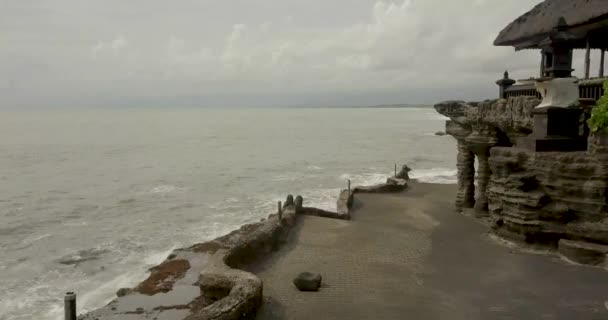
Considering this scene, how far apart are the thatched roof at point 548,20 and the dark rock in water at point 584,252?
8048mm

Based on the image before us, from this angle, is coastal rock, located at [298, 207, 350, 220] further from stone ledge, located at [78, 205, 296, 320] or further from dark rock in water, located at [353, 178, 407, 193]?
dark rock in water, located at [353, 178, 407, 193]

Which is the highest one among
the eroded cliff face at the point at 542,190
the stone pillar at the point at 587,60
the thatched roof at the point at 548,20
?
the thatched roof at the point at 548,20

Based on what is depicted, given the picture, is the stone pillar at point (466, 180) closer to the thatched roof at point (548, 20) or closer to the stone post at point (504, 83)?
the stone post at point (504, 83)

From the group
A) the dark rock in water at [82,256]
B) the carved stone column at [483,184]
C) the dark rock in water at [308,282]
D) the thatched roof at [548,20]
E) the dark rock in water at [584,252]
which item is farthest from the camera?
the dark rock in water at [82,256]

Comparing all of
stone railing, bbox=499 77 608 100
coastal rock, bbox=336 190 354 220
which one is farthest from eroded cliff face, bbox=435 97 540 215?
coastal rock, bbox=336 190 354 220

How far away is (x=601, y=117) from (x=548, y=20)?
9.06 metres

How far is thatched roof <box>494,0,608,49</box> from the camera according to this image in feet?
64.2

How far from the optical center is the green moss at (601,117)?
15.0 meters

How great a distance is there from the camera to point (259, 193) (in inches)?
1658

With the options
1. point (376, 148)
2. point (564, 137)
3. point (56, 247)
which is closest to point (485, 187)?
point (564, 137)

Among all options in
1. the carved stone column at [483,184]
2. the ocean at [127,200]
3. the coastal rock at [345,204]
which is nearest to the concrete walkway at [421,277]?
the carved stone column at [483,184]

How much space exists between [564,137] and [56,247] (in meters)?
25.7

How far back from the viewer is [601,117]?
15.1 m

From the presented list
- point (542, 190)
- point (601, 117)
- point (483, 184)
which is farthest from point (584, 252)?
point (483, 184)
